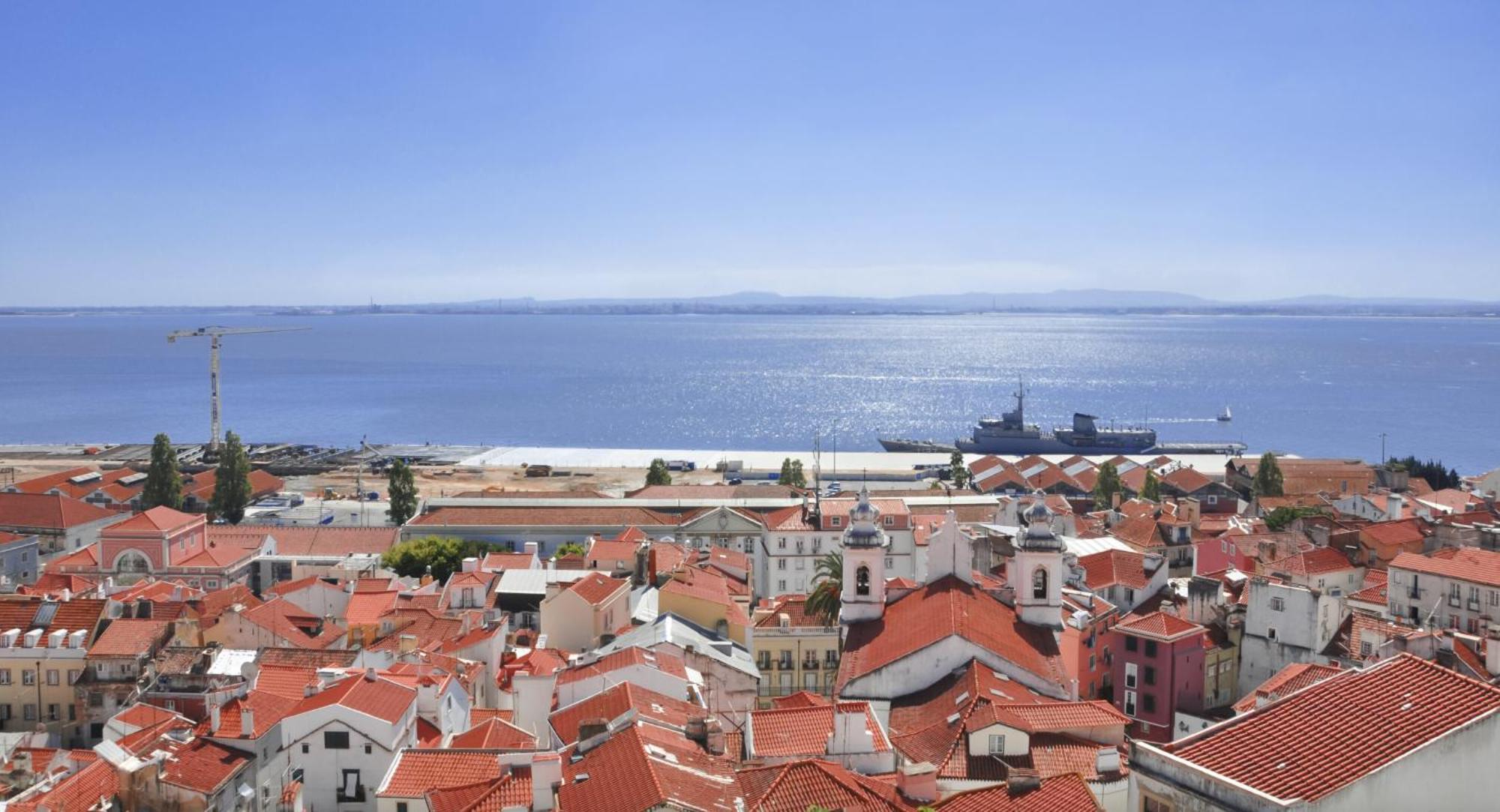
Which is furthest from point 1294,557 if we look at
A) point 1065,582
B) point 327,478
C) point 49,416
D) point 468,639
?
point 49,416

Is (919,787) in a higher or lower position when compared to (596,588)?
higher

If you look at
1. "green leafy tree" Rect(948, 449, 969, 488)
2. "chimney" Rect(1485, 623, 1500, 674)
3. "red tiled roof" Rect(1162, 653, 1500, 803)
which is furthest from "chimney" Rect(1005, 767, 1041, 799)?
"green leafy tree" Rect(948, 449, 969, 488)

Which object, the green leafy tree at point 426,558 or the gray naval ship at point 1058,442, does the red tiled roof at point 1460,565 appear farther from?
the gray naval ship at point 1058,442

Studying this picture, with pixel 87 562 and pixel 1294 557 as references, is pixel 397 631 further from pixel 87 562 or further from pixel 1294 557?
pixel 1294 557

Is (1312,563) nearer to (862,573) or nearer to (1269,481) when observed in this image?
(862,573)

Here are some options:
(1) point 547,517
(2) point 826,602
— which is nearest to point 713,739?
(2) point 826,602

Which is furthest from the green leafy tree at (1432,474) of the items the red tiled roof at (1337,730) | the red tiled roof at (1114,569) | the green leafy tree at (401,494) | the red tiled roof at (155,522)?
the red tiled roof at (1337,730)

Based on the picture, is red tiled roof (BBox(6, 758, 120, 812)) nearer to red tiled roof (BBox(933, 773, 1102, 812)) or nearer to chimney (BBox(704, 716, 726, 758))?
chimney (BBox(704, 716, 726, 758))
